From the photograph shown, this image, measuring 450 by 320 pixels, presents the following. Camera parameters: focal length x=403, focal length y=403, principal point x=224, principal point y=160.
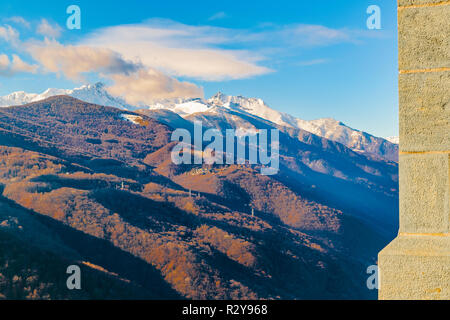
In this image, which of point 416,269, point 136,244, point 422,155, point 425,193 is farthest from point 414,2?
point 136,244

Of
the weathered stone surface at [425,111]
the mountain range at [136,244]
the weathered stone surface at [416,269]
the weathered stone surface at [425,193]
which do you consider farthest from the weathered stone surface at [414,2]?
the mountain range at [136,244]

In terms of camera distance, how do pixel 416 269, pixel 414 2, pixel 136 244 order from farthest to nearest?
1. pixel 136 244
2. pixel 414 2
3. pixel 416 269

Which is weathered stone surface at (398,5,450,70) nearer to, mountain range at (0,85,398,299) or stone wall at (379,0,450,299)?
stone wall at (379,0,450,299)

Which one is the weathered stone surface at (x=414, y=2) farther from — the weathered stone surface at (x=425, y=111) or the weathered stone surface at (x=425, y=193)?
the weathered stone surface at (x=425, y=193)

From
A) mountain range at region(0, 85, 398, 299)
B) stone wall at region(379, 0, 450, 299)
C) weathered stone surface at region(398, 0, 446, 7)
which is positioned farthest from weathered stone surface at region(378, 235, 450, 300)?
mountain range at region(0, 85, 398, 299)

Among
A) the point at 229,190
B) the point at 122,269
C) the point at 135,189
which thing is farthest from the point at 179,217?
the point at 229,190

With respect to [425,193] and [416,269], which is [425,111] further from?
[416,269]
